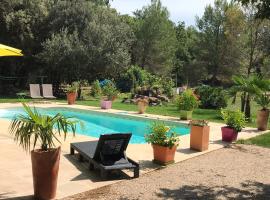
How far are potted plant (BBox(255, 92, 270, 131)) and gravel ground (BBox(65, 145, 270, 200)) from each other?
14.9ft

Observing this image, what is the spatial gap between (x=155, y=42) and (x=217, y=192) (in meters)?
35.9

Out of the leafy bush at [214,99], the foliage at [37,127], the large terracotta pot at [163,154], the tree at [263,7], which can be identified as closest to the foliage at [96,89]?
the leafy bush at [214,99]

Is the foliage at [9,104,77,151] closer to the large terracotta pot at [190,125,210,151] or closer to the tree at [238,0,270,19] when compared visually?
the tree at [238,0,270,19]

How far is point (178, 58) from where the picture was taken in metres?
49.1

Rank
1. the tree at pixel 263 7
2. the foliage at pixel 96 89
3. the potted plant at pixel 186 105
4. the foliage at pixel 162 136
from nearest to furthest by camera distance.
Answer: the tree at pixel 263 7 → the foliage at pixel 162 136 → the potted plant at pixel 186 105 → the foliage at pixel 96 89

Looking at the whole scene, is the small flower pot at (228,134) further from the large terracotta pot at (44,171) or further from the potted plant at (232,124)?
the large terracotta pot at (44,171)

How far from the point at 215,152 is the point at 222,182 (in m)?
2.79

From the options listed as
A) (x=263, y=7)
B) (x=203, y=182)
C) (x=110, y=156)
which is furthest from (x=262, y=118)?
(x=263, y=7)

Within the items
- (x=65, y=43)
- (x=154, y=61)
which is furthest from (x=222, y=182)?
(x=154, y=61)

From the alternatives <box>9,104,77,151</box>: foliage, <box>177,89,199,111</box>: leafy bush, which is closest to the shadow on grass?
<box>9,104,77,151</box>: foliage

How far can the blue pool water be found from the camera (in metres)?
14.4

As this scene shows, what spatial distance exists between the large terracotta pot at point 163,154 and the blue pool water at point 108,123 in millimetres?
4747

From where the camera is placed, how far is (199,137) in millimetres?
9883

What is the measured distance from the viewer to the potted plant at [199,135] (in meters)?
A: 9.84
